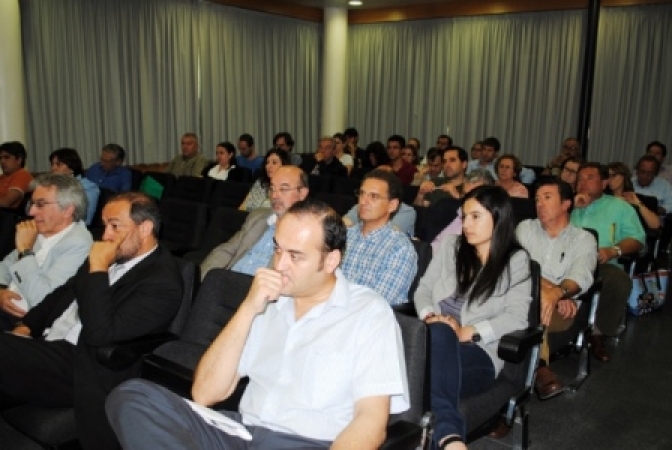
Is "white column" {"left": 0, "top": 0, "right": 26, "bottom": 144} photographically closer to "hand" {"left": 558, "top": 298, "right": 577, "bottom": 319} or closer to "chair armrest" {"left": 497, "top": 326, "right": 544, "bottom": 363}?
"hand" {"left": 558, "top": 298, "right": 577, "bottom": 319}

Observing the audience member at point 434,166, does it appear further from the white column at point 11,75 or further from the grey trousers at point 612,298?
the white column at point 11,75

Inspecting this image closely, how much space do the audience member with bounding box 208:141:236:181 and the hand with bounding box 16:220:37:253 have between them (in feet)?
14.4

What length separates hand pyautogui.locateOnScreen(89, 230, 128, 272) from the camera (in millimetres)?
2289

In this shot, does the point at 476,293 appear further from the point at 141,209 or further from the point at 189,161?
the point at 189,161

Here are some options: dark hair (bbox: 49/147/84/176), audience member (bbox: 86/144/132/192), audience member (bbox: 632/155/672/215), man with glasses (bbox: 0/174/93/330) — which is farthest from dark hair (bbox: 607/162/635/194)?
audience member (bbox: 86/144/132/192)

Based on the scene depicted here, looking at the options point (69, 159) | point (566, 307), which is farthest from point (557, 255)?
point (69, 159)

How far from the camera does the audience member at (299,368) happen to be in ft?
5.28

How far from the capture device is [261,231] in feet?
12.0

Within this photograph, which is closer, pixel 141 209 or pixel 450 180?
pixel 141 209

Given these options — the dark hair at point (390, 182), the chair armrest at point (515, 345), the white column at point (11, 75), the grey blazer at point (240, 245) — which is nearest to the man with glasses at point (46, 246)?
the grey blazer at point (240, 245)

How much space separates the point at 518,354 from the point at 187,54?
7.99 meters

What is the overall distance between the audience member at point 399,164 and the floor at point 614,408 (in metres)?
3.62

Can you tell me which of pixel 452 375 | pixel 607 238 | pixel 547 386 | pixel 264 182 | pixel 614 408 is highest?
pixel 264 182

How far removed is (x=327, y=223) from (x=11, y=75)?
6.16 m
